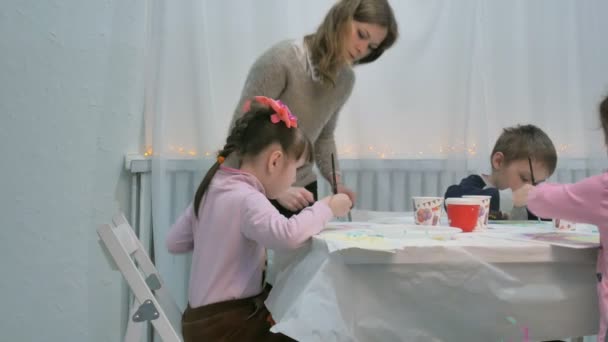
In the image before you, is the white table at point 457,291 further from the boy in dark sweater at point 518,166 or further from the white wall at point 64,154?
the white wall at point 64,154

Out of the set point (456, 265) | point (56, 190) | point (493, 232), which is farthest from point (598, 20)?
point (56, 190)

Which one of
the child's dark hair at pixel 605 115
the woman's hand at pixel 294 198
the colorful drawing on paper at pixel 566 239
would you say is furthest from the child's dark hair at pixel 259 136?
the child's dark hair at pixel 605 115

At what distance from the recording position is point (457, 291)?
0.86 m

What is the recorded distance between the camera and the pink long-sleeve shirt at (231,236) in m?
1.06

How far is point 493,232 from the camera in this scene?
1078 mm

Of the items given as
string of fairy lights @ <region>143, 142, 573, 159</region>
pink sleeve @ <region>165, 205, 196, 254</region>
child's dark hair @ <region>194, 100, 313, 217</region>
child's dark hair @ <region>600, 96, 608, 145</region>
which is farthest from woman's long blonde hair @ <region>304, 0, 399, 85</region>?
child's dark hair @ <region>600, 96, 608, 145</region>

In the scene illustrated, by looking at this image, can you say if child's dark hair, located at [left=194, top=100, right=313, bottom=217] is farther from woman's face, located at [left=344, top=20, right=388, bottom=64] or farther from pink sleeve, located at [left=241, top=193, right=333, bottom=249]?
woman's face, located at [left=344, top=20, right=388, bottom=64]

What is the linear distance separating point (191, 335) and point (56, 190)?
2.77 feet

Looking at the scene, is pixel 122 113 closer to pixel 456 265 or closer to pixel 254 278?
pixel 254 278

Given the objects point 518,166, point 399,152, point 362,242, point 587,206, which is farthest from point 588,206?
point 399,152

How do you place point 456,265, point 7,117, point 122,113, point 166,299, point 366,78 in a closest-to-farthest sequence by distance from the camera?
point 456,265 → point 166,299 → point 7,117 → point 122,113 → point 366,78

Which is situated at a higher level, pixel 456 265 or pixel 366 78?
pixel 366 78

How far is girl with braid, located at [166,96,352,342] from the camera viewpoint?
3.56 feet

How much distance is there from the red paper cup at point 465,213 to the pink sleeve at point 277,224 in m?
0.26
